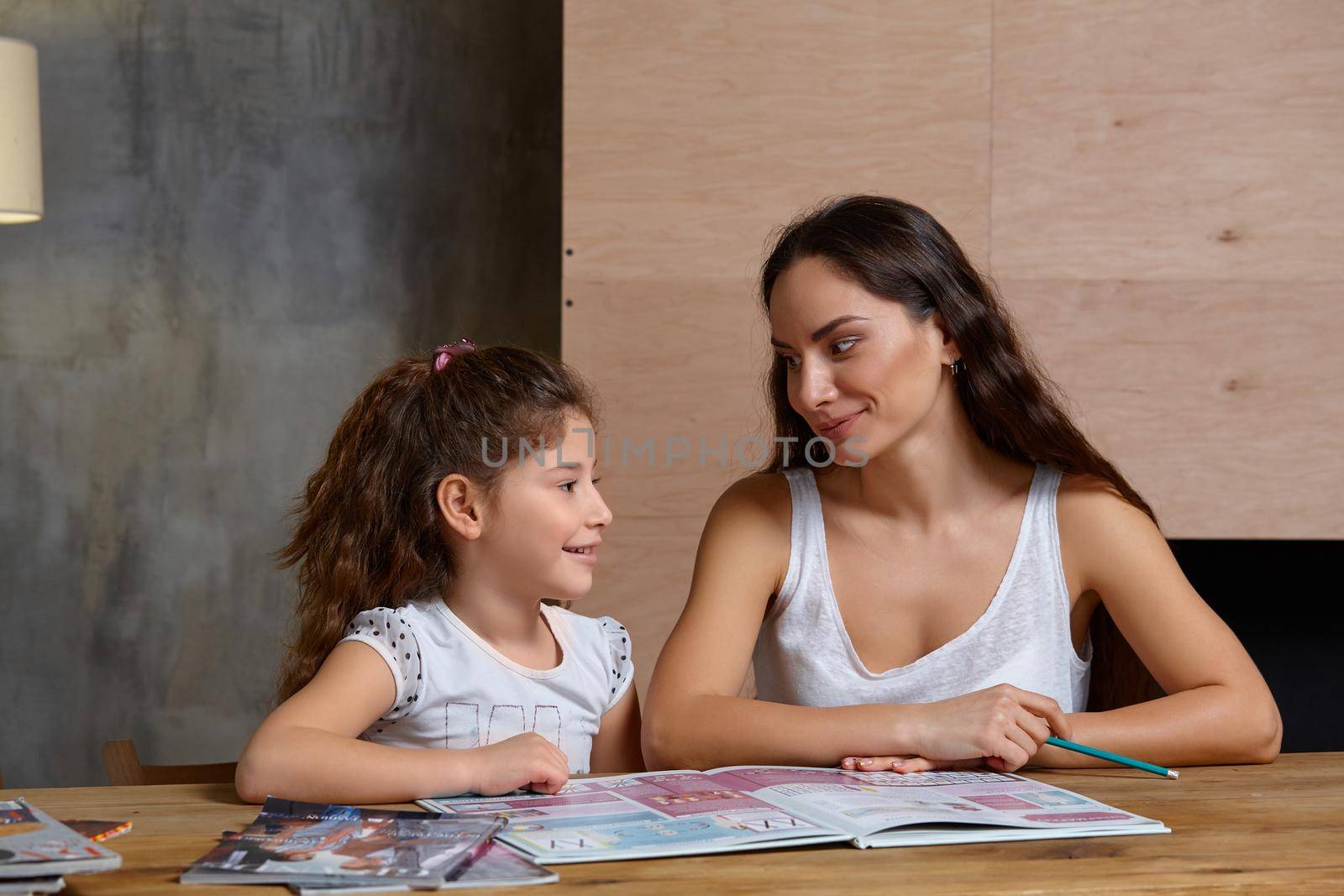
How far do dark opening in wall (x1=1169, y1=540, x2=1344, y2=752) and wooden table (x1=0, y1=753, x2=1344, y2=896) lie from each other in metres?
1.60

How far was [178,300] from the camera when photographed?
2.82 meters

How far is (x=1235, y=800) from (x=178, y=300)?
2.39 m

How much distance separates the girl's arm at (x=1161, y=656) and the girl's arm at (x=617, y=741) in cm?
50

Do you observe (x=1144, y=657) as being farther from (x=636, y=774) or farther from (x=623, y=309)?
(x=623, y=309)

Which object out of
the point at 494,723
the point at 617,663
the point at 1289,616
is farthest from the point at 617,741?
the point at 1289,616

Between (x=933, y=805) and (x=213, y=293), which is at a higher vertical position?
(x=213, y=293)

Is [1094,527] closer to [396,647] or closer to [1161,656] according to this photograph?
[1161,656]

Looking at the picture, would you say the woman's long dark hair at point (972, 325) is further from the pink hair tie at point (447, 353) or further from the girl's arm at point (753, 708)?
the pink hair tie at point (447, 353)

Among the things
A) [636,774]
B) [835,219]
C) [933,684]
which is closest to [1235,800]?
[933,684]

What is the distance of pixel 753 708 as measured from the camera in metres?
1.29

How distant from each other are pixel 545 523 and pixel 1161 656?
69 centimetres

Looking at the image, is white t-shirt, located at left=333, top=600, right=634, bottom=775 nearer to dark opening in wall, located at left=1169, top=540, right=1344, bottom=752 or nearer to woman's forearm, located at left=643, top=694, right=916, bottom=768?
woman's forearm, located at left=643, top=694, right=916, bottom=768

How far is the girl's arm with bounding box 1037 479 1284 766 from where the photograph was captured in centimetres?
127

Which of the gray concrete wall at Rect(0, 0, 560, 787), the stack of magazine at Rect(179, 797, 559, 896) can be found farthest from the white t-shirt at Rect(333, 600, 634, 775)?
the gray concrete wall at Rect(0, 0, 560, 787)
